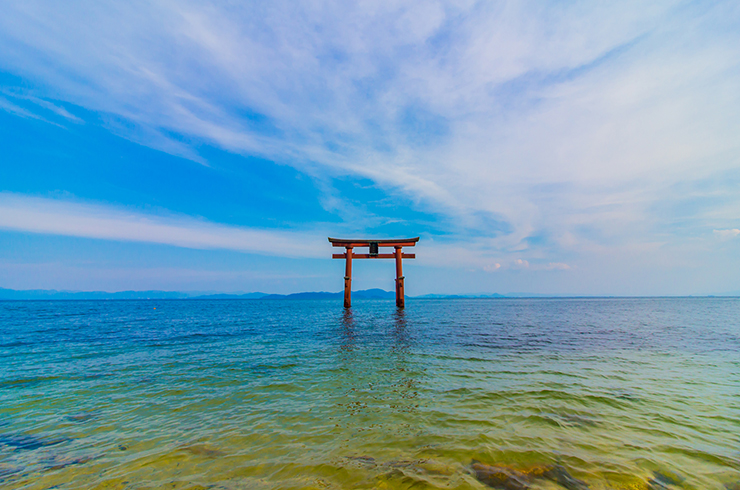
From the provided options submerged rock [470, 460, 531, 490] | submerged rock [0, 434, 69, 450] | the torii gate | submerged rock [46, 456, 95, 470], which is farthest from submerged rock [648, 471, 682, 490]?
the torii gate

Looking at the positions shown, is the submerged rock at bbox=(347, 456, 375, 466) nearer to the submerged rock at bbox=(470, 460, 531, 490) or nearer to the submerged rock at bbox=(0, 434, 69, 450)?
the submerged rock at bbox=(470, 460, 531, 490)

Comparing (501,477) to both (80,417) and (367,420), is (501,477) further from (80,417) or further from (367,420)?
(80,417)

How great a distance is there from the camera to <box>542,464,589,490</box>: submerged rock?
327 cm

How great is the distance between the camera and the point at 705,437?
4.54 metres

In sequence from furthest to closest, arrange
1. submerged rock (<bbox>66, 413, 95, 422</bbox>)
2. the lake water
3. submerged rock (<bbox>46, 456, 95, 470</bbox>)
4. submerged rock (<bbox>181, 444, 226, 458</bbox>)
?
submerged rock (<bbox>66, 413, 95, 422</bbox>) < submerged rock (<bbox>181, 444, 226, 458</bbox>) < submerged rock (<bbox>46, 456, 95, 470</bbox>) < the lake water

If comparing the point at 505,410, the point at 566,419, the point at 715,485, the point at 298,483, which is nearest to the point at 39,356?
the point at 298,483

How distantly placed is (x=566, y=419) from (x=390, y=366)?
482cm

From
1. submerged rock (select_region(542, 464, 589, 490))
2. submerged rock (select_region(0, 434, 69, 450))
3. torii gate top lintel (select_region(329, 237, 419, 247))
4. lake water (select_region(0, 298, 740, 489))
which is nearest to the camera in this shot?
submerged rock (select_region(542, 464, 589, 490))

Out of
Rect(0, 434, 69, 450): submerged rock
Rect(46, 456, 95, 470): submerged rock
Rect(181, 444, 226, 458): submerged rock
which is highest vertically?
Rect(181, 444, 226, 458): submerged rock

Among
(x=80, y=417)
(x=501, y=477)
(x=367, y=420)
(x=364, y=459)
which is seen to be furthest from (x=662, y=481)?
(x=80, y=417)

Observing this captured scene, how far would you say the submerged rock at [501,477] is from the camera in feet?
10.8

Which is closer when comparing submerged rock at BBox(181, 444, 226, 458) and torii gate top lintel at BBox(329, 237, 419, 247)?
submerged rock at BBox(181, 444, 226, 458)

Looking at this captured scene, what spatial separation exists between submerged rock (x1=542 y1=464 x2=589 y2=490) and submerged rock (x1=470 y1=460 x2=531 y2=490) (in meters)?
0.29

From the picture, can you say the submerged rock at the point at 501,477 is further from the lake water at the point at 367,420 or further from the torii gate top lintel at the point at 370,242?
the torii gate top lintel at the point at 370,242
